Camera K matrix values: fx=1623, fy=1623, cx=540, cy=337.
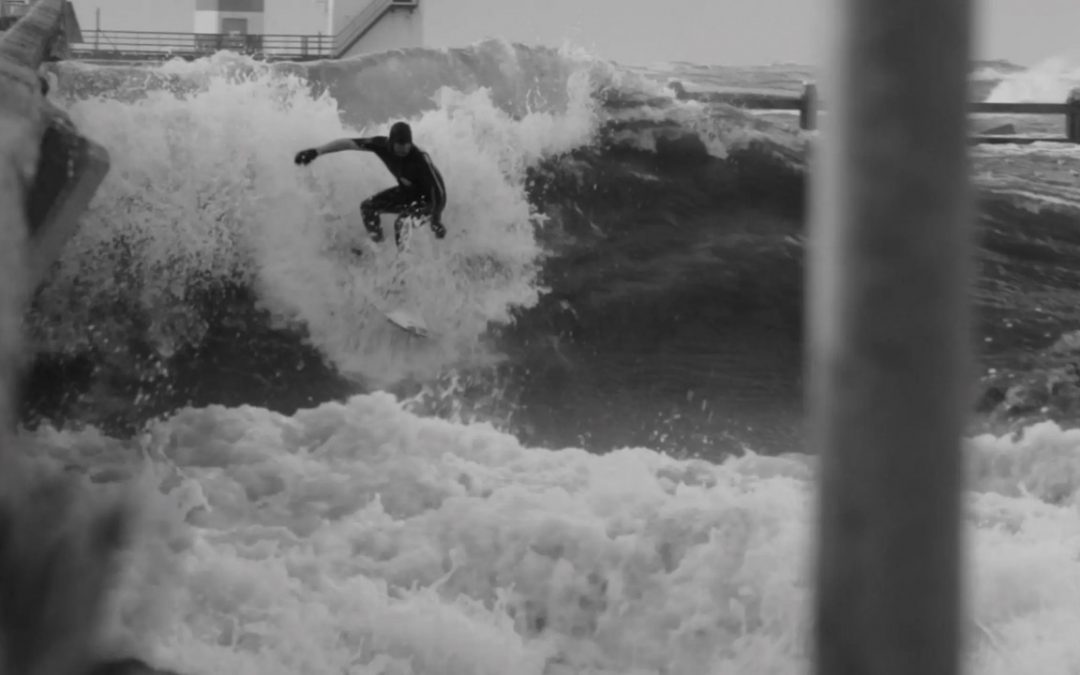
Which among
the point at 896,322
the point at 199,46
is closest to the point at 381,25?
the point at 199,46

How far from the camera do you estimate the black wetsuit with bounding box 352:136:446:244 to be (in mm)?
10891

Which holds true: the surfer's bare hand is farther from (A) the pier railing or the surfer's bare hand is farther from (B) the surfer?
(A) the pier railing

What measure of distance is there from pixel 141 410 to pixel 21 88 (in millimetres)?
2147

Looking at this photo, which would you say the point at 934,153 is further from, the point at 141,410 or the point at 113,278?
the point at 113,278

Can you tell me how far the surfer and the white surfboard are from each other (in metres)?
0.61

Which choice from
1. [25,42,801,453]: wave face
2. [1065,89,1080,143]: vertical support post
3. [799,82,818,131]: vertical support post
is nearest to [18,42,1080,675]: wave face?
[25,42,801,453]: wave face

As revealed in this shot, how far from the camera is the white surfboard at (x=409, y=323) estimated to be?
11.1 metres

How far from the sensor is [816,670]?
1.56 meters

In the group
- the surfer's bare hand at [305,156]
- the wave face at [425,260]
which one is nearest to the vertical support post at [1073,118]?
the wave face at [425,260]

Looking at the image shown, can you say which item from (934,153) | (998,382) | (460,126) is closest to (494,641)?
(998,382)

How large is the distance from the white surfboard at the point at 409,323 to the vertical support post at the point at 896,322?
31.7 ft

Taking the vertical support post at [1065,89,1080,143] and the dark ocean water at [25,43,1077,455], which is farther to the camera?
the vertical support post at [1065,89,1080,143]

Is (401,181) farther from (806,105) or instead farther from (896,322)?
(896,322)

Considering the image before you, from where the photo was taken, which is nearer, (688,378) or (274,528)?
(274,528)
